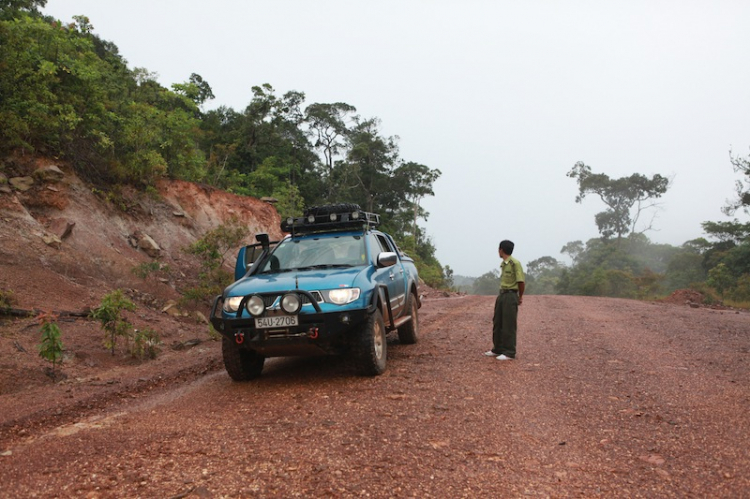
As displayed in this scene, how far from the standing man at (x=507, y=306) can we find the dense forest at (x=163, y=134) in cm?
1101

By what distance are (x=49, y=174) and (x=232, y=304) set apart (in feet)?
31.6

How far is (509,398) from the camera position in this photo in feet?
15.4

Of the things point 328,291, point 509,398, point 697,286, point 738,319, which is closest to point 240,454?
point 328,291

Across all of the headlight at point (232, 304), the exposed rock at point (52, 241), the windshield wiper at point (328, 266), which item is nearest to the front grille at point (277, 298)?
the headlight at point (232, 304)

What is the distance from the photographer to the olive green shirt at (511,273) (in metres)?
6.65

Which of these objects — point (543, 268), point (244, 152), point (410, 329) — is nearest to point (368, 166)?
point (244, 152)

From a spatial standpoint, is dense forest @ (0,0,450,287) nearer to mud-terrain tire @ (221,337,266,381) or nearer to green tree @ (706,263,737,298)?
mud-terrain tire @ (221,337,266,381)

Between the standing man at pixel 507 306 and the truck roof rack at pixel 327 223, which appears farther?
the truck roof rack at pixel 327 223

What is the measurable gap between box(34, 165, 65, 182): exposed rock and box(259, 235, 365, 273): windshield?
28.2 ft

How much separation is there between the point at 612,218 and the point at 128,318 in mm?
55165

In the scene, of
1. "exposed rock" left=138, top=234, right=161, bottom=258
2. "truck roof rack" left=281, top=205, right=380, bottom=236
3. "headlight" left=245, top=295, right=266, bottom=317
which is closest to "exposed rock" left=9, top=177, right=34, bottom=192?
"exposed rock" left=138, top=234, right=161, bottom=258

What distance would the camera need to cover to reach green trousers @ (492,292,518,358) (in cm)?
653

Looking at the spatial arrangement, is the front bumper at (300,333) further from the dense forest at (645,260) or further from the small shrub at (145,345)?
the dense forest at (645,260)

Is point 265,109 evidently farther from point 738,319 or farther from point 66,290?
point 738,319
